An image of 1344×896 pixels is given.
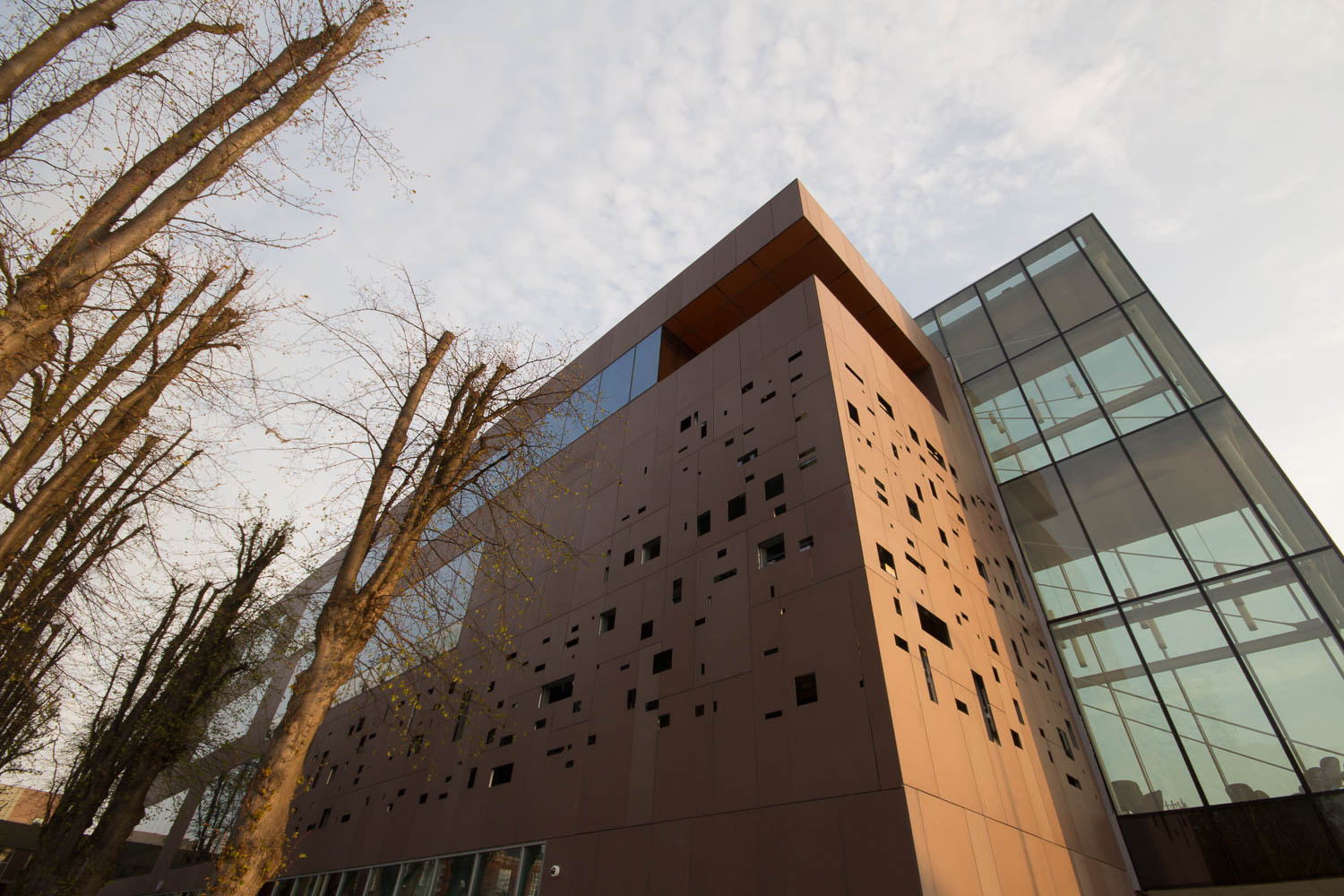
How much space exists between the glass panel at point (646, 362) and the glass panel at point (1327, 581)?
14501mm

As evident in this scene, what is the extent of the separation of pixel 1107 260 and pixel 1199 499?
7.99 metres

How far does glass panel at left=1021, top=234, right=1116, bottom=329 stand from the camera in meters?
18.4

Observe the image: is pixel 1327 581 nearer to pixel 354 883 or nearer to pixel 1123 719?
pixel 1123 719

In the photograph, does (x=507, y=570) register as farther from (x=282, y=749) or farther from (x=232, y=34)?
(x=232, y=34)

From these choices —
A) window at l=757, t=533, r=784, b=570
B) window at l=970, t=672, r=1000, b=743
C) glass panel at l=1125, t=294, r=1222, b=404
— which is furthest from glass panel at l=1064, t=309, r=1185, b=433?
window at l=757, t=533, r=784, b=570

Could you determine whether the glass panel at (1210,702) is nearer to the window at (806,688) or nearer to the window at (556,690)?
the window at (806,688)

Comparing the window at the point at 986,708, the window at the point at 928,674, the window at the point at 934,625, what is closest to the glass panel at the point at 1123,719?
the window at the point at 986,708

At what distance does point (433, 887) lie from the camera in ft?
43.3

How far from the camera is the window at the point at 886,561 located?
408 inches

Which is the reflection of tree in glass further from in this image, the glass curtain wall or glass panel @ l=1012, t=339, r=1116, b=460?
glass panel @ l=1012, t=339, r=1116, b=460

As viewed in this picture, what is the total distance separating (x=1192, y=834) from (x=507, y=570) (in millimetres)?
15043

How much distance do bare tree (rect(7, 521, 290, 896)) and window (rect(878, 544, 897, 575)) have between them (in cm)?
1564

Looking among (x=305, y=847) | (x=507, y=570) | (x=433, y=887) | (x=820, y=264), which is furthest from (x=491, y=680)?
(x=820, y=264)

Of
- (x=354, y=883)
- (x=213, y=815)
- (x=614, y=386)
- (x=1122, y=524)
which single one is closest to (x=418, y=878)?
(x=354, y=883)
